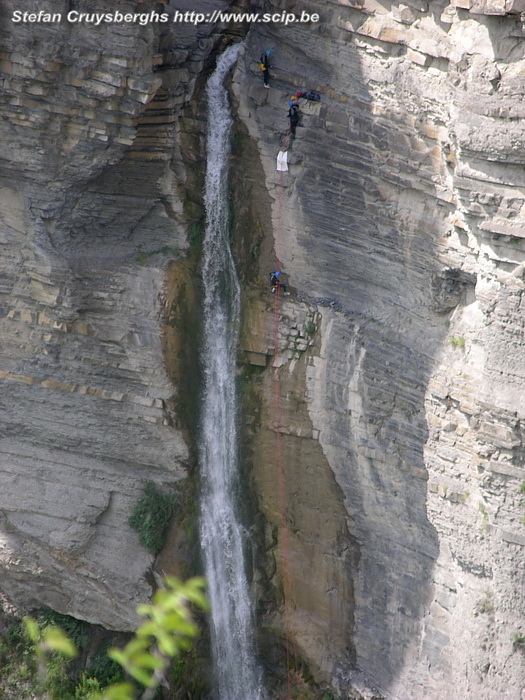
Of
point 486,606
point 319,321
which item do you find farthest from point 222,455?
point 486,606

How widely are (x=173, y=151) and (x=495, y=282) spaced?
7357mm

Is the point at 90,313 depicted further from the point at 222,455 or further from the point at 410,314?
the point at 410,314

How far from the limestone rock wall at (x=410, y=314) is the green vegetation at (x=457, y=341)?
3 cm

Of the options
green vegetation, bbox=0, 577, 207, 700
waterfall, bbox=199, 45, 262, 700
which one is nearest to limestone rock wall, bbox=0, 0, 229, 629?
green vegetation, bbox=0, 577, 207, 700

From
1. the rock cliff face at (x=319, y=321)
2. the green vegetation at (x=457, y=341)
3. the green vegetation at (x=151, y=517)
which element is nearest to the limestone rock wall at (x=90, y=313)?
the rock cliff face at (x=319, y=321)

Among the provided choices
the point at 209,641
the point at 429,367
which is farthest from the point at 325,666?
the point at 429,367

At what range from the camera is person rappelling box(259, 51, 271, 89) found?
16.8 metres

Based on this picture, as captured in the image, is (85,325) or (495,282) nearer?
(495,282)

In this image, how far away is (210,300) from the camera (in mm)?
18109

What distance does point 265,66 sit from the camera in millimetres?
16781

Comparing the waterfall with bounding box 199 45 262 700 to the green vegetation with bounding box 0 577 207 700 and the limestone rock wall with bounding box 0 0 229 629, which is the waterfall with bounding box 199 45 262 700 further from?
the green vegetation with bounding box 0 577 207 700

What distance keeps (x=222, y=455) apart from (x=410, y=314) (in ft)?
18.1

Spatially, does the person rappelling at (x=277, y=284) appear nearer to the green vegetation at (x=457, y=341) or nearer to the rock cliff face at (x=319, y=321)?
the rock cliff face at (x=319, y=321)

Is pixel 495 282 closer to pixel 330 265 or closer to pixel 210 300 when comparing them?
pixel 330 265
